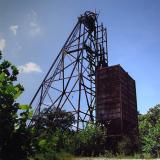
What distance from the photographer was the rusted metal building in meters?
20.4

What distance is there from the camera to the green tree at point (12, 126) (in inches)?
136

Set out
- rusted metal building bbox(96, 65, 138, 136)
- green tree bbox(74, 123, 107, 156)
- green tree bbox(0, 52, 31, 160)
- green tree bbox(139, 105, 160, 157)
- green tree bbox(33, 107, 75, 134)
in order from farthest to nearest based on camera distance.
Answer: green tree bbox(139, 105, 160, 157) → green tree bbox(33, 107, 75, 134) → rusted metal building bbox(96, 65, 138, 136) → green tree bbox(74, 123, 107, 156) → green tree bbox(0, 52, 31, 160)

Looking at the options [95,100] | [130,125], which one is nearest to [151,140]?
[130,125]

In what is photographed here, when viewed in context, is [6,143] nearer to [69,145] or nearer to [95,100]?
[69,145]

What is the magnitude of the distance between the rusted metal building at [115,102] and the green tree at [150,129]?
8.18 metres

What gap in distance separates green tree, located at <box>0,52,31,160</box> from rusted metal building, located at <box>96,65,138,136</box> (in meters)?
16.7

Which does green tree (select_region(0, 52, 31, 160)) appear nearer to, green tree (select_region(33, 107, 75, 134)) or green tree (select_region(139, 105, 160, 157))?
green tree (select_region(33, 107, 75, 134))

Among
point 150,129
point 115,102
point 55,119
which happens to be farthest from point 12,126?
point 150,129

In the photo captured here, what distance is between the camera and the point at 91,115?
22.4 meters

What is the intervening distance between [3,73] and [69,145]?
11.4 metres

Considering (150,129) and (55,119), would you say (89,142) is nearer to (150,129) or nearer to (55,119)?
(55,119)

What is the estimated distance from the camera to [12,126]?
11.5 feet

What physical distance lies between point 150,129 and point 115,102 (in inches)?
554

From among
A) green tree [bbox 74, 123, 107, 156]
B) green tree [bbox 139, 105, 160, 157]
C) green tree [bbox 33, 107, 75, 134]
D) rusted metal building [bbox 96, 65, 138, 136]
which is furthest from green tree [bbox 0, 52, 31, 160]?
green tree [bbox 139, 105, 160, 157]
